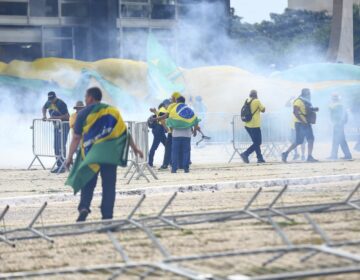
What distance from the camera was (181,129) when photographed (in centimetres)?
2505

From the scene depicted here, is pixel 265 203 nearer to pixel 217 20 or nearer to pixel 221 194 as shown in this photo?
pixel 221 194

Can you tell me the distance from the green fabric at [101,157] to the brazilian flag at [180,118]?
9.97 metres

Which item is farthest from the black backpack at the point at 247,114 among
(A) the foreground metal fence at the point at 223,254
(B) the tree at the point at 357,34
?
(B) the tree at the point at 357,34

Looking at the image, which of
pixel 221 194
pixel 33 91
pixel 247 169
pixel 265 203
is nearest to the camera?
pixel 265 203

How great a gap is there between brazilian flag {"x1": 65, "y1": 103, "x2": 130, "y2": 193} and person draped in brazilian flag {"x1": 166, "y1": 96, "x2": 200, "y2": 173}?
10.0 m

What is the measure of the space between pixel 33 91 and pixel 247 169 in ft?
66.2

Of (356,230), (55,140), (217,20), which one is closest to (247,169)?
(55,140)

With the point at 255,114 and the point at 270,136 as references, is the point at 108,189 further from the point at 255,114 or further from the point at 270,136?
the point at 270,136

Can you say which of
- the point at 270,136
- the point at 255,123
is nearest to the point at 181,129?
the point at 255,123

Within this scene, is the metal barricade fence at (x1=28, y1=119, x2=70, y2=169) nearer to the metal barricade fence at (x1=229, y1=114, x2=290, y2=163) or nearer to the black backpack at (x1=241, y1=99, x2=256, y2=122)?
the black backpack at (x1=241, y1=99, x2=256, y2=122)

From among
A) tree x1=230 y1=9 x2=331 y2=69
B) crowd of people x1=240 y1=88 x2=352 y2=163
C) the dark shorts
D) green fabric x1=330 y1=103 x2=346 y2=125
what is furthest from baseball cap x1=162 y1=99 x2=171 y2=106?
tree x1=230 y1=9 x2=331 y2=69

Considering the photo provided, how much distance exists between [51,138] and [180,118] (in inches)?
155

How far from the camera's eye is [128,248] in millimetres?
12070

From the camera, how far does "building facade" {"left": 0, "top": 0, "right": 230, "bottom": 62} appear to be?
5362 cm
